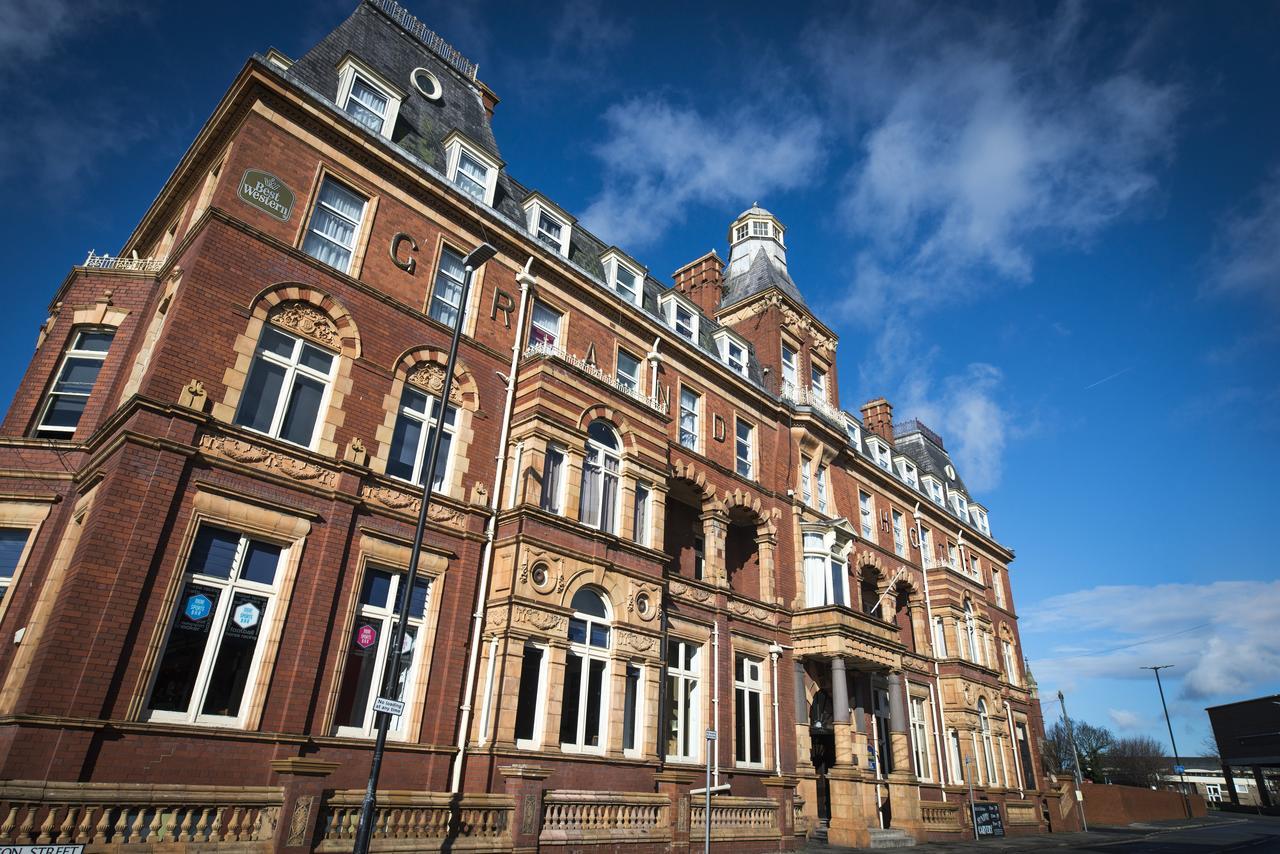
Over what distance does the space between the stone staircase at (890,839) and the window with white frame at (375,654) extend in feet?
58.8

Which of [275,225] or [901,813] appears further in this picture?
[901,813]

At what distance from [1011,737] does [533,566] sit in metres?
36.0

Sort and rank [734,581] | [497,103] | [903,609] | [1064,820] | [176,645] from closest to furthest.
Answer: [176,645]
[497,103]
[734,581]
[903,609]
[1064,820]

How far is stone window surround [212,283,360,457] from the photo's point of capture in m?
15.3

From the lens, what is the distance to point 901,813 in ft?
95.1


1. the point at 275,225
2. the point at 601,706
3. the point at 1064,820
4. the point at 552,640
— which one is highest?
the point at 275,225

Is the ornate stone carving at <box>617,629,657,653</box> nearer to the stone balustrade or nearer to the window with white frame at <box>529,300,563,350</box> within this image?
the window with white frame at <box>529,300,563,350</box>

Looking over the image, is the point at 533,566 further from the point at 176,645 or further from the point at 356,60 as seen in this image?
the point at 356,60

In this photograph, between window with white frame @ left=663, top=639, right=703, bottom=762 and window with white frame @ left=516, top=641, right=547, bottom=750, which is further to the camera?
window with white frame @ left=663, top=639, right=703, bottom=762

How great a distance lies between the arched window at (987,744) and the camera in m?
38.6

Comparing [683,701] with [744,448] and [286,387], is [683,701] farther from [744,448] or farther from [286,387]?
[286,387]

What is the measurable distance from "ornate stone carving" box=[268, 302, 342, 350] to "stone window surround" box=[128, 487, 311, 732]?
13.6ft

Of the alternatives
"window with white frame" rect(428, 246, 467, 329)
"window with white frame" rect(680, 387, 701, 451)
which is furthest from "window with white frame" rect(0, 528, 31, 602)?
"window with white frame" rect(680, 387, 701, 451)

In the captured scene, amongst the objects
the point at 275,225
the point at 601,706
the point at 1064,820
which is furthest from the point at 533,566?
the point at 1064,820
